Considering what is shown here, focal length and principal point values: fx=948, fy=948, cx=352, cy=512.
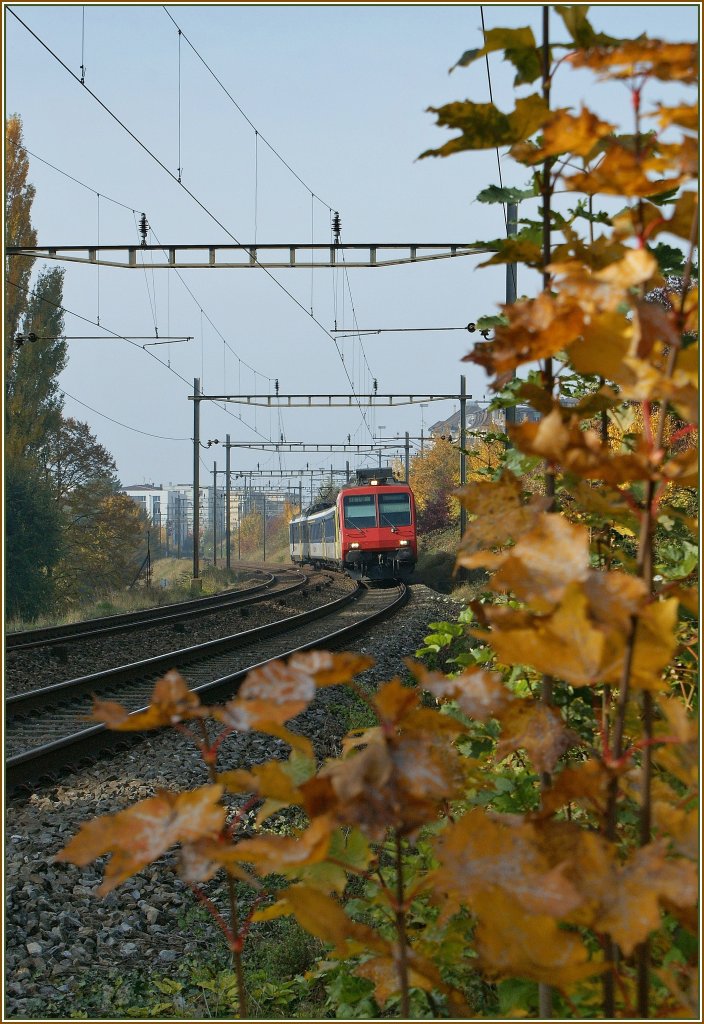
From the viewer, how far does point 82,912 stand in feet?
14.5

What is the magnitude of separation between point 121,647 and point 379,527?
17619 millimetres

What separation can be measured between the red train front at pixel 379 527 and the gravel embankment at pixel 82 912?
25.5 metres

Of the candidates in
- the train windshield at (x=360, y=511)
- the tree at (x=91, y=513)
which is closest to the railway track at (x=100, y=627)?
the train windshield at (x=360, y=511)

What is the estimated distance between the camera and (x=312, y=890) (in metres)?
1.26

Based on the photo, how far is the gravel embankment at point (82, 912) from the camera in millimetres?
3676

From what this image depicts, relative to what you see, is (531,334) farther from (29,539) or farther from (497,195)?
(29,539)

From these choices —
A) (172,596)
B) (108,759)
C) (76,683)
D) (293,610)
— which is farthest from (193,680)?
(172,596)

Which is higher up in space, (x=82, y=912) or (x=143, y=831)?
(x=143, y=831)

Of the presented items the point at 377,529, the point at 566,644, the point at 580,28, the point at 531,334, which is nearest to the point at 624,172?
the point at 531,334

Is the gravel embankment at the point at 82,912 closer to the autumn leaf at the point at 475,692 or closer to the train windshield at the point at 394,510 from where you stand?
the autumn leaf at the point at 475,692

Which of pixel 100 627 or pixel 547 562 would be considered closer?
pixel 547 562

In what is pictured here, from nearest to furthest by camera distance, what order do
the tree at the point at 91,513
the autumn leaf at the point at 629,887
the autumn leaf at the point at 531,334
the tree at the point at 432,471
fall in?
the autumn leaf at the point at 629,887 < the autumn leaf at the point at 531,334 < the tree at the point at 91,513 < the tree at the point at 432,471

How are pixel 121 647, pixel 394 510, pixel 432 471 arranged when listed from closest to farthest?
pixel 121 647 < pixel 394 510 < pixel 432 471

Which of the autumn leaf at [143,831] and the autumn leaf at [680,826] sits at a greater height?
the autumn leaf at [143,831]
